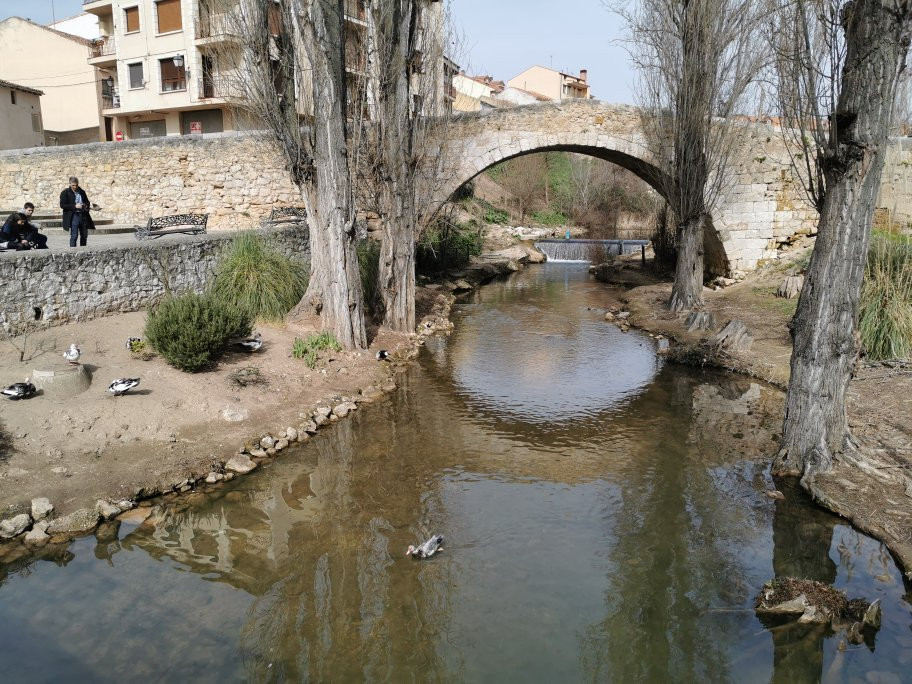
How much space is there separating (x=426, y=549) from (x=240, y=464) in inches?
98.0

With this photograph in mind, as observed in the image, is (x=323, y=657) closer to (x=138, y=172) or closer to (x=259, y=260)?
(x=259, y=260)

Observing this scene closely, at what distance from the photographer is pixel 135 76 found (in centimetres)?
2647

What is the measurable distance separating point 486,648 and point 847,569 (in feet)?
9.49

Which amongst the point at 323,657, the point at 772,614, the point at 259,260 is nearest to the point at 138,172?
the point at 259,260

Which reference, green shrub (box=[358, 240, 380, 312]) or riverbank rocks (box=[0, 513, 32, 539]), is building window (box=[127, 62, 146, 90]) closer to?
green shrub (box=[358, 240, 380, 312])

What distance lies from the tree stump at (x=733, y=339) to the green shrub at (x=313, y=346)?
5.94 metres

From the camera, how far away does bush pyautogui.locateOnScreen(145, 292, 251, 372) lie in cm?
792

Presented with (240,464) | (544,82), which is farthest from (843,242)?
(544,82)

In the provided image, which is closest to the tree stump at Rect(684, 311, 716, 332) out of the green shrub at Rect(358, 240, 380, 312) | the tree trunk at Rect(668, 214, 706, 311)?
the tree trunk at Rect(668, 214, 706, 311)

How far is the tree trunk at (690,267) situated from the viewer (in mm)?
13320

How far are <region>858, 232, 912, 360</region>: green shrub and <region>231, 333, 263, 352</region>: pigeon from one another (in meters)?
7.84

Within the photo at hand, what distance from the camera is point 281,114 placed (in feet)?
32.5

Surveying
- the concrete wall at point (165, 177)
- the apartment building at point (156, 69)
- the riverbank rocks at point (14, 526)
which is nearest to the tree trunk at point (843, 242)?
the riverbank rocks at point (14, 526)

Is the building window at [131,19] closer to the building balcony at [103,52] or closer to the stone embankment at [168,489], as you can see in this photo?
the building balcony at [103,52]
